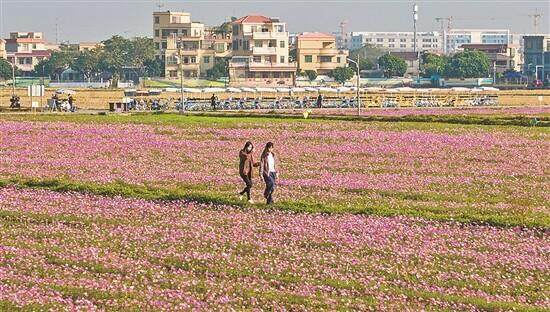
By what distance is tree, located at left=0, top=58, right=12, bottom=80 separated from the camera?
174 m

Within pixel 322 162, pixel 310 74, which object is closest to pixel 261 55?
pixel 310 74

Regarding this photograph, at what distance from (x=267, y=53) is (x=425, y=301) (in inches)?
5806

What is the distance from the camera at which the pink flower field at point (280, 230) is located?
19.2 metres

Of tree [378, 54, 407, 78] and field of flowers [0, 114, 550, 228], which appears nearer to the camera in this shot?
field of flowers [0, 114, 550, 228]

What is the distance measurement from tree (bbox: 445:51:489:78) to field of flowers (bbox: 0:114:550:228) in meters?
133

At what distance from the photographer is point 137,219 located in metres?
26.9

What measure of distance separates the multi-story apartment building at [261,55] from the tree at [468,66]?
37.6m

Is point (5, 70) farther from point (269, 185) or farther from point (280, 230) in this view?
point (280, 230)

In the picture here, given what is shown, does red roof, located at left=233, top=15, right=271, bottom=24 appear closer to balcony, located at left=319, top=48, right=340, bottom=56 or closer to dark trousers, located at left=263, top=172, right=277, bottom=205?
balcony, located at left=319, top=48, right=340, bottom=56

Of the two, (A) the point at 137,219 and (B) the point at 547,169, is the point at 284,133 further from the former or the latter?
(A) the point at 137,219

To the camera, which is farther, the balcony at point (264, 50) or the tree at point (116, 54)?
the tree at point (116, 54)

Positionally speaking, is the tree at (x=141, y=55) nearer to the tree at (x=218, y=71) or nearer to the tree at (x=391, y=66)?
the tree at (x=218, y=71)

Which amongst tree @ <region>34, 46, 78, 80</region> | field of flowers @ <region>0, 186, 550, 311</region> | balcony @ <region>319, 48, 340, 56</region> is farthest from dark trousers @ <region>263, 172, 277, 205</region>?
tree @ <region>34, 46, 78, 80</region>

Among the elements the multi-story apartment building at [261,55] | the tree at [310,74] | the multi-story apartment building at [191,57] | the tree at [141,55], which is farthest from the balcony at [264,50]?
the tree at [141,55]
